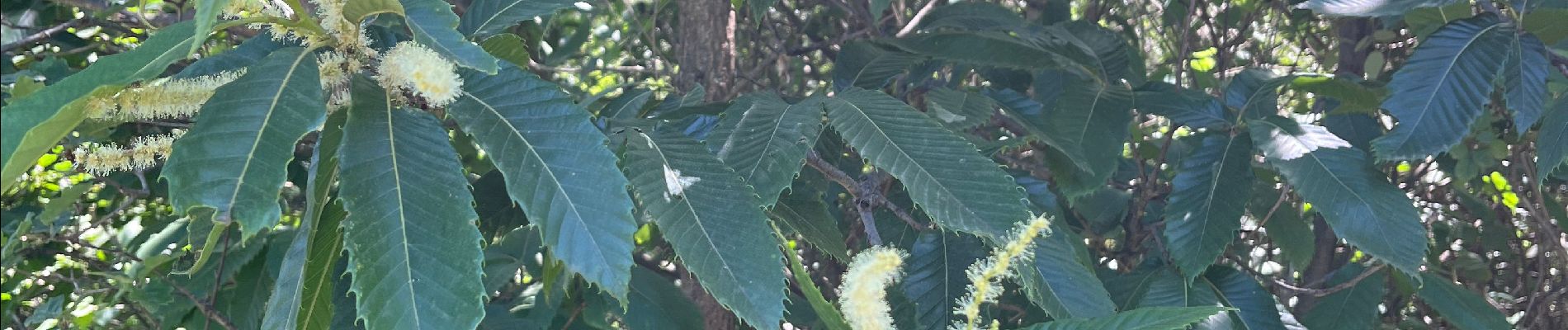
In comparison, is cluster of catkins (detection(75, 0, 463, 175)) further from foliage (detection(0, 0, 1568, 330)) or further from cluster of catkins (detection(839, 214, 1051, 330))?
cluster of catkins (detection(839, 214, 1051, 330))

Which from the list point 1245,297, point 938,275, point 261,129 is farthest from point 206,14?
point 1245,297

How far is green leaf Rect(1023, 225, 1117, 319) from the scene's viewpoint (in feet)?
3.99

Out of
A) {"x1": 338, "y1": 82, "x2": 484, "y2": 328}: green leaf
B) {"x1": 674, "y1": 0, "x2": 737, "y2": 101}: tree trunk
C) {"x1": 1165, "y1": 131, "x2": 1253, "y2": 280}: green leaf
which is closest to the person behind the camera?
{"x1": 338, "y1": 82, "x2": 484, "y2": 328}: green leaf

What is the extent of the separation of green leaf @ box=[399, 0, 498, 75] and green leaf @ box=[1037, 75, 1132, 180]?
0.93 meters

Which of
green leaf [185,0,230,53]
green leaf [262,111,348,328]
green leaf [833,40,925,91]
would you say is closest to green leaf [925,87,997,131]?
green leaf [833,40,925,91]

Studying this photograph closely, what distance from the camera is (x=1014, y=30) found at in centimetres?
190

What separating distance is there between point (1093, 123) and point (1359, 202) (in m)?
0.40

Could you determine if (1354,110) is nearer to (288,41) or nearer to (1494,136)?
(1494,136)

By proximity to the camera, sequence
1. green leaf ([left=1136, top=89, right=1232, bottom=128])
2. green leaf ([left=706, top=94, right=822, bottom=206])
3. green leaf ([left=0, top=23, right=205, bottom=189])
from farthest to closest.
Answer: green leaf ([left=1136, top=89, right=1232, bottom=128]) < green leaf ([left=706, top=94, right=822, bottom=206]) < green leaf ([left=0, top=23, right=205, bottom=189])

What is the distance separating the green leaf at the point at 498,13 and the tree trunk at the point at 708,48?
29.2 inches

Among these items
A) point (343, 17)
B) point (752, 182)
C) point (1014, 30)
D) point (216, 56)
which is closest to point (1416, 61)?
point (1014, 30)

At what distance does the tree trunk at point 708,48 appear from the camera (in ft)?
6.42

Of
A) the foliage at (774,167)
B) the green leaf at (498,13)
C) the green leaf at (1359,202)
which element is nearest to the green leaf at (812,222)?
the foliage at (774,167)

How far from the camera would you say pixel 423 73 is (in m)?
0.84
